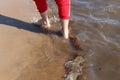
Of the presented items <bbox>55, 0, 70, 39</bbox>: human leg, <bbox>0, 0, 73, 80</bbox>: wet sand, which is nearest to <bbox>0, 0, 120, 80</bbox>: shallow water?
<bbox>0, 0, 73, 80</bbox>: wet sand

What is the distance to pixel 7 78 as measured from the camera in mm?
3154

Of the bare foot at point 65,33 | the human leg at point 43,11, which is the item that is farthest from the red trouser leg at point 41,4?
the bare foot at point 65,33

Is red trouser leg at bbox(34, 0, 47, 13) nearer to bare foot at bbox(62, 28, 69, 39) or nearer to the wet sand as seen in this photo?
the wet sand

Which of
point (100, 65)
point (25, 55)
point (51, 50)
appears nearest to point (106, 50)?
point (100, 65)

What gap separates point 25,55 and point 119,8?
5.00ft

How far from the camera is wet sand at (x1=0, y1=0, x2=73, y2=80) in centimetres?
322

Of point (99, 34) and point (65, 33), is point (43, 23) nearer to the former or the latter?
point (65, 33)

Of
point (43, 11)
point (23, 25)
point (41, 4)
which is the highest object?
point (41, 4)

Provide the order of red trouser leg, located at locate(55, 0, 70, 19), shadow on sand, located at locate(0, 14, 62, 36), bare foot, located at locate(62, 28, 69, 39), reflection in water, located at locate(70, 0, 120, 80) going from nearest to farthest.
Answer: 1. reflection in water, located at locate(70, 0, 120, 80)
2. red trouser leg, located at locate(55, 0, 70, 19)
3. bare foot, located at locate(62, 28, 69, 39)
4. shadow on sand, located at locate(0, 14, 62, 36)

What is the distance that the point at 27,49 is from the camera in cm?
361

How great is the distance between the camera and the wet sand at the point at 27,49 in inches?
127

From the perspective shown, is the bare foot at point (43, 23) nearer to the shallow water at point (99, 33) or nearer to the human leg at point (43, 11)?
the human leg at point (43, 11)

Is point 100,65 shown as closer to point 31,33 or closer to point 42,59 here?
point 42,59

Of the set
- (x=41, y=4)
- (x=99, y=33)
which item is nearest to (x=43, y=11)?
(x=41, y=4)
